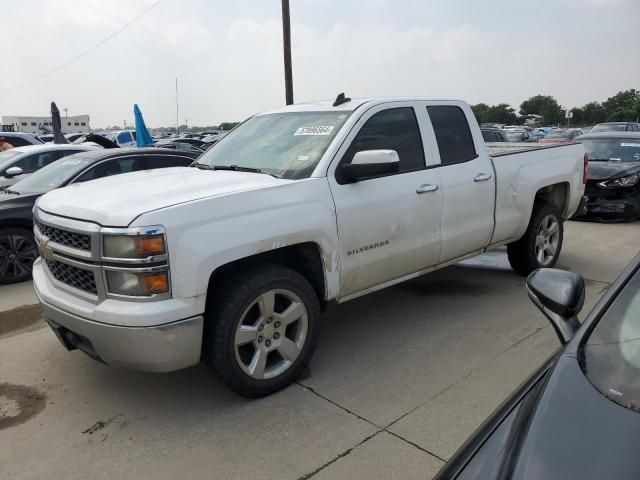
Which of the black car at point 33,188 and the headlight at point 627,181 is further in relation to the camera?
the headlight at point 627,181

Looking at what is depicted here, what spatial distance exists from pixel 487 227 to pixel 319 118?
188 cm

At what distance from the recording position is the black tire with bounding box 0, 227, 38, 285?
6.23 m

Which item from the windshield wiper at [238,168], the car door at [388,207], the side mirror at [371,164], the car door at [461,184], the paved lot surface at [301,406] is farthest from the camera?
the car door at [461,184]

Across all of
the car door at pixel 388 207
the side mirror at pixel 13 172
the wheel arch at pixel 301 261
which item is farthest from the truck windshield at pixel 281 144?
the side mirror at pixel 13 172

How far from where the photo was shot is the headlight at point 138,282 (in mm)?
2881

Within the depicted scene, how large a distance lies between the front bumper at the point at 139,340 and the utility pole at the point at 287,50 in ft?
43.2

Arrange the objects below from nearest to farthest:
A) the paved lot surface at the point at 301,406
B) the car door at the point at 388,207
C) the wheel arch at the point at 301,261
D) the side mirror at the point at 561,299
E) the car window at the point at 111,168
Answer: the side mirror at the point at 561,299 → the paved lot surface at the point at 301,406 → the wheel arch at the point at 301,261 → the car door at the point at 388,207 → the car window at the point at 111,168

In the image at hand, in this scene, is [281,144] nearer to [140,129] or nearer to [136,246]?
[136,246]

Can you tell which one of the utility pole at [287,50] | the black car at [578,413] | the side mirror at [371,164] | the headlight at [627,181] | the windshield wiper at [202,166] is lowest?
the headlight at [627,181]

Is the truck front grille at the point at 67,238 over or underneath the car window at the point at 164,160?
underneath

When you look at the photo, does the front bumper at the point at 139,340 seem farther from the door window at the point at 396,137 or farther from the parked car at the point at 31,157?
the parked car at the point at 31,157

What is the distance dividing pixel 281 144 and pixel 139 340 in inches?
74.1

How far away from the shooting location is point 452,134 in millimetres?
4727

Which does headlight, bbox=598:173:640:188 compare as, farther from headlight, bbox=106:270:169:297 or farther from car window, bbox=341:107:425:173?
headlight, bbox=106:270:169:297
